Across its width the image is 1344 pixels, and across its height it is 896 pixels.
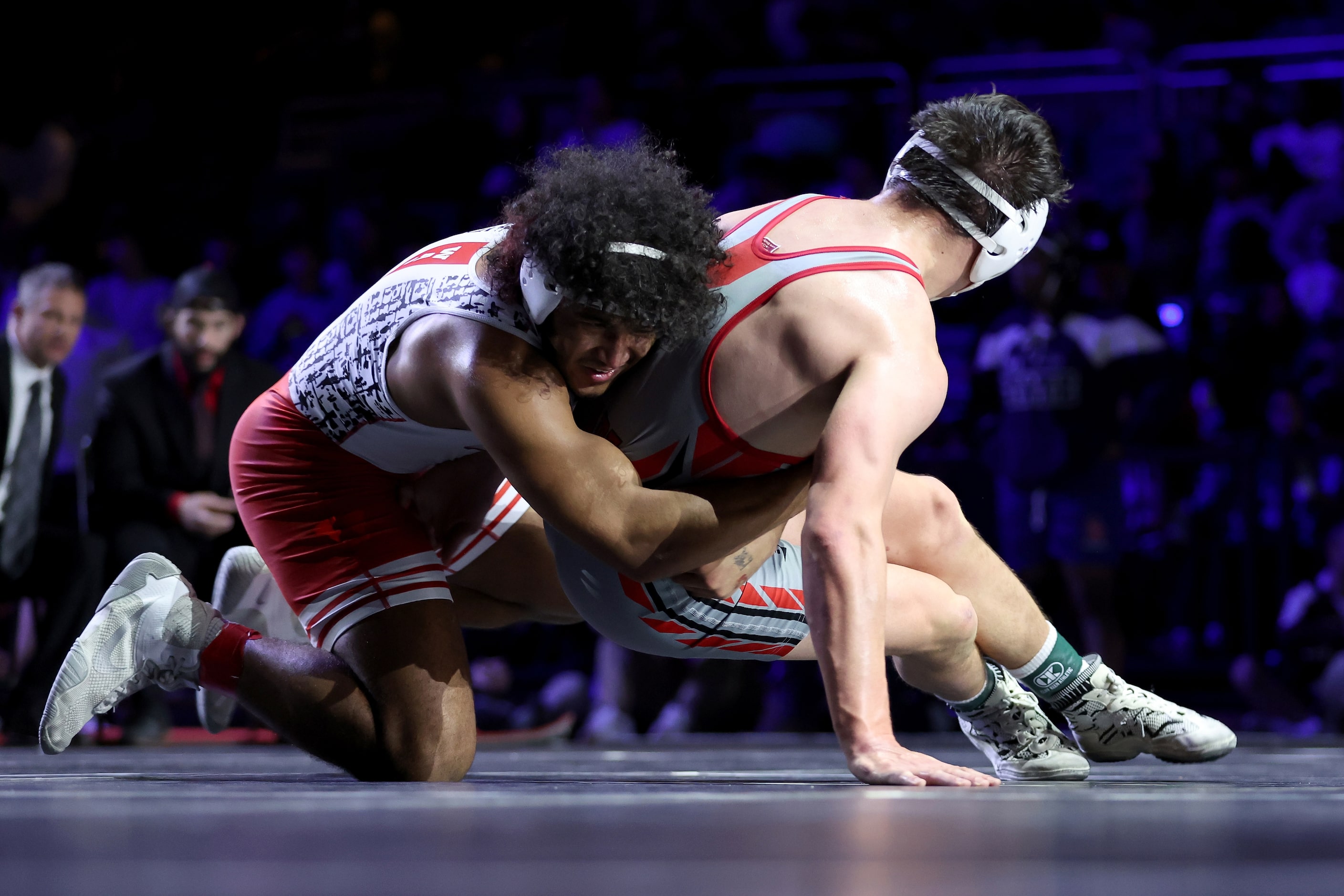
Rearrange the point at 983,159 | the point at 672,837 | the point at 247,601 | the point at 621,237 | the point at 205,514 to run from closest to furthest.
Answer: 1. the point at 672,837
2. the point at 621,237
3. the point at 983,159
4. the point at 247,601
5. the point at 205,514

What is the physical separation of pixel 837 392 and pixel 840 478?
0.22 metres

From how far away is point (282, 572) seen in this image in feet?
9.16

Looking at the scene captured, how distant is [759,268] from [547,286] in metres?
0.36

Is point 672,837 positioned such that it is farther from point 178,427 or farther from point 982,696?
point 178,427

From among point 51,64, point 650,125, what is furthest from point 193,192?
point 650,125

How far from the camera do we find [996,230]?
2.47 metres

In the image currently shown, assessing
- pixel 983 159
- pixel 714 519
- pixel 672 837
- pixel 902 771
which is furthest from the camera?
pixel 983 159

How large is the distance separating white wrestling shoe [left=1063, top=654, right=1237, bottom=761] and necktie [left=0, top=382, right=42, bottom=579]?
139 inches

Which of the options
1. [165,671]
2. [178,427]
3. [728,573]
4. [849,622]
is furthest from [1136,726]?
[178,427]

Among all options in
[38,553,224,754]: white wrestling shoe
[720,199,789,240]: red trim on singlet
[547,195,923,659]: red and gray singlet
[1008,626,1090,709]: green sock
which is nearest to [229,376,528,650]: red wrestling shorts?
[38,553,224,754]: white wrestling shoe

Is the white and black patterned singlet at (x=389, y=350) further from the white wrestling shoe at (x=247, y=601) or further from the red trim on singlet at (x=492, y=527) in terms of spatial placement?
the white wrestling shoe at (x=247, y=601)

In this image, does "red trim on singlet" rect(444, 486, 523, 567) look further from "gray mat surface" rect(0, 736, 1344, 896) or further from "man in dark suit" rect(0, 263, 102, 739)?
"man in dark suit" rect(0, 263, 102, 739)

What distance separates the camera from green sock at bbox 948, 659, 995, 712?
2691mm

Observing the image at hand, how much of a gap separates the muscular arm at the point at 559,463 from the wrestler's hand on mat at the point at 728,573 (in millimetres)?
125
